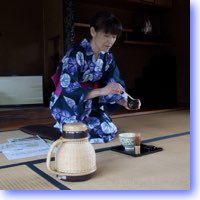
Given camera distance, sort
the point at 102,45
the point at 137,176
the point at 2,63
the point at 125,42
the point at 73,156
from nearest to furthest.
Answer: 1. the point at 73,156
2. the point at 137,176
3. the point at 102,45
4. the point at 2,63
5. the point at 125,42

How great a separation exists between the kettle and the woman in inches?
24.8

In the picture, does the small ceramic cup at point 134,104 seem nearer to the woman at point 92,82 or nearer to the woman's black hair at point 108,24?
the woman at point 92,82

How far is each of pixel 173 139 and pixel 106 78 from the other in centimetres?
62

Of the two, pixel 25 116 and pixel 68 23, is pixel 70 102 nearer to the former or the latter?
pixel 25 116

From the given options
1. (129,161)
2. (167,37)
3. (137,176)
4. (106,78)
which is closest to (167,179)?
(137,176)

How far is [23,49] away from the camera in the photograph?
3.59m

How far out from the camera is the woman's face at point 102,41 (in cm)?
186

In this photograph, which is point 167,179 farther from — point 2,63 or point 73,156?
point 2,63

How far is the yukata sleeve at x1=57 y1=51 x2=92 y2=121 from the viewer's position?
6.29 feet

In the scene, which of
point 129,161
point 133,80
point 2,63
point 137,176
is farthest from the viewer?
point 133,80

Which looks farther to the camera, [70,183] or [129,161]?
[129,161]

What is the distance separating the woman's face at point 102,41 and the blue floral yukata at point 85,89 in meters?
0.05

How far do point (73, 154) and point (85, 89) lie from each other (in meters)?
0.76

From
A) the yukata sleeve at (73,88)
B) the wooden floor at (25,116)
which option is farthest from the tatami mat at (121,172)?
the wooden floor at (25,116)
